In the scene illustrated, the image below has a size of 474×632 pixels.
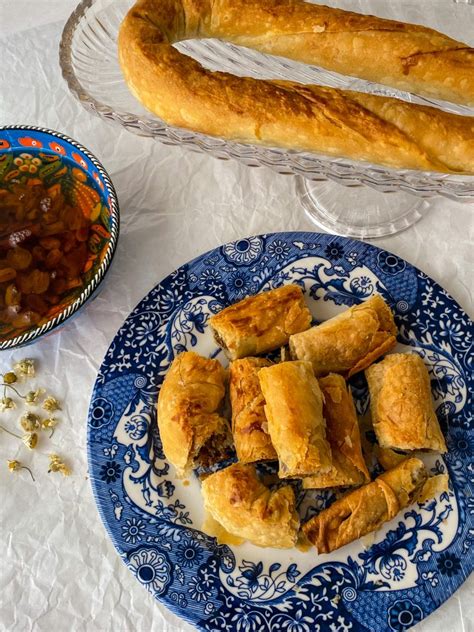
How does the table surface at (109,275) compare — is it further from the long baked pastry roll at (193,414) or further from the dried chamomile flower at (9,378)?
the long baked pastry roll at (193,414)

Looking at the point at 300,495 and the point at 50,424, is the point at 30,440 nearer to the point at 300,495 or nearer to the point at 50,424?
the point at 50,424

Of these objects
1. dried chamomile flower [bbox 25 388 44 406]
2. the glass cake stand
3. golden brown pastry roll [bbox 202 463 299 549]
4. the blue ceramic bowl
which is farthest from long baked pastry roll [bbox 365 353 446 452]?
dried chamomile flower [bbox 25 388 44 406]

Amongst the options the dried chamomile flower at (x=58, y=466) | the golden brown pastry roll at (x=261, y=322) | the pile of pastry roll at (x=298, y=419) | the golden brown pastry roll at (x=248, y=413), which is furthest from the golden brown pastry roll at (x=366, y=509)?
the dried chamomile flower at (x=58, y=466)

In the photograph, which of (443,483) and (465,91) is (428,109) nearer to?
(465,91)

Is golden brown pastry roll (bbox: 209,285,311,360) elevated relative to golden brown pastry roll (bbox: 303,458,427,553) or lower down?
elevated

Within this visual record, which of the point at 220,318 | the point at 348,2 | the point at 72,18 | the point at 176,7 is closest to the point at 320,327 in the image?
the point at 220,318

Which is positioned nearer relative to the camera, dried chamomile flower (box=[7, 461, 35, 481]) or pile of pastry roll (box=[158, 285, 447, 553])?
pile of pastry roll (box=[158, 285, 447, 553])

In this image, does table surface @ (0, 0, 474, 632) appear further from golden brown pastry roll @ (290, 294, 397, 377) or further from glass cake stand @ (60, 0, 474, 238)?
golden brown pastry roll @ (290, 294, 397, 377)
